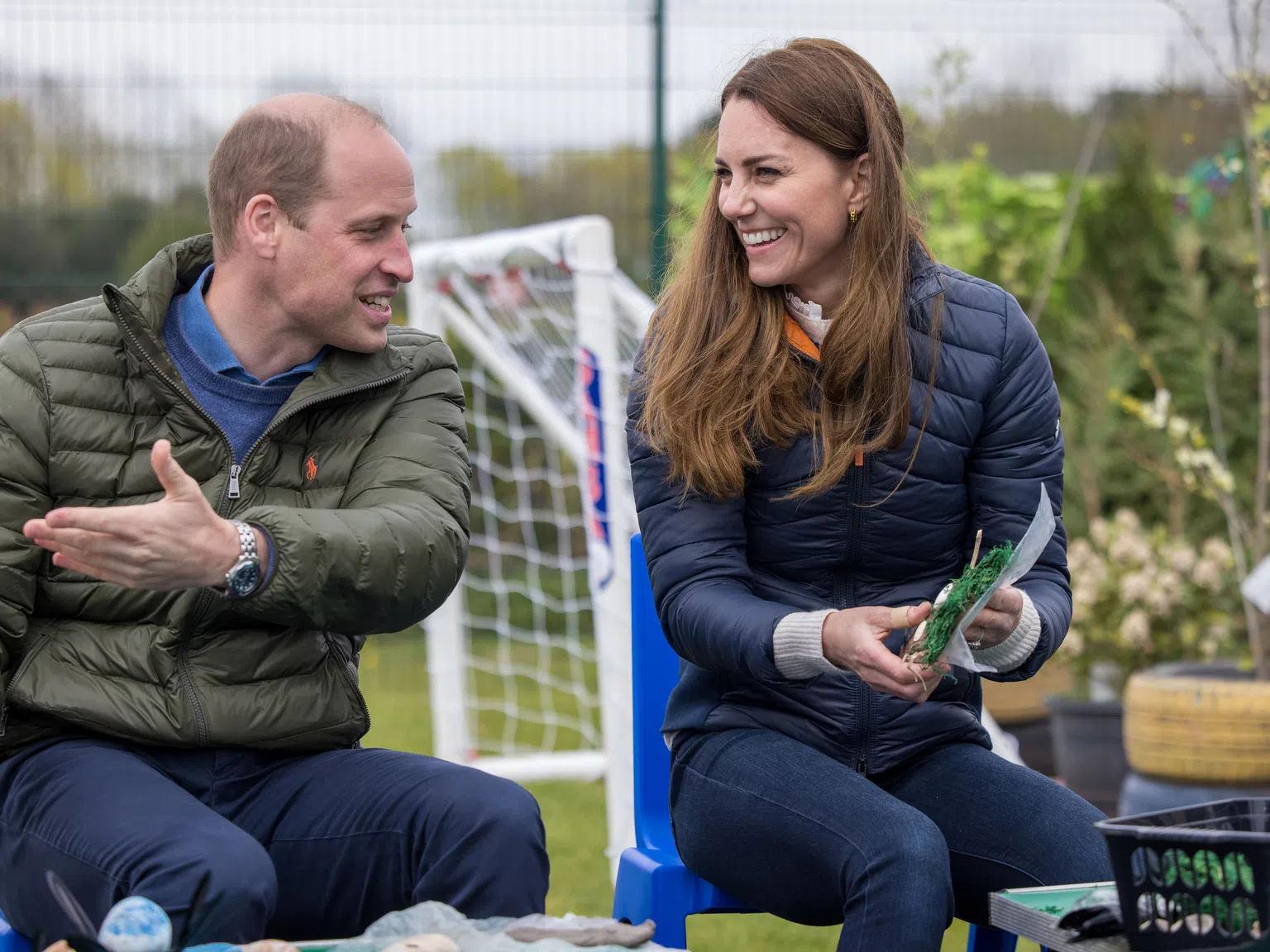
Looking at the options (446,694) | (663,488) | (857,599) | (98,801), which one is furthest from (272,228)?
(446,694)

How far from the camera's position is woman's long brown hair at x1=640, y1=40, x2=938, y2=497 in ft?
7.82

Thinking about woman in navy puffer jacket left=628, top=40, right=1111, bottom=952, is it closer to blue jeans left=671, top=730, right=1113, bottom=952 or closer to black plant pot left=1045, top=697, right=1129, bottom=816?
blue jeans left=671, top=730, right=1113, bottom=952

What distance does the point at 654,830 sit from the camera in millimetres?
2684

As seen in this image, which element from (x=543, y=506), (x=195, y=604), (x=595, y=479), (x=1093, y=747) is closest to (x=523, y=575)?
(x=543, y=506)

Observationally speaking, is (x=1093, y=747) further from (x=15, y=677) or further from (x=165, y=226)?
(x=165, y=226)

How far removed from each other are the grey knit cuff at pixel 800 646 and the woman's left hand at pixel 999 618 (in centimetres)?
20

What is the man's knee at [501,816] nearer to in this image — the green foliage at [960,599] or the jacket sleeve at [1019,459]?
the green foliage at [960,599]

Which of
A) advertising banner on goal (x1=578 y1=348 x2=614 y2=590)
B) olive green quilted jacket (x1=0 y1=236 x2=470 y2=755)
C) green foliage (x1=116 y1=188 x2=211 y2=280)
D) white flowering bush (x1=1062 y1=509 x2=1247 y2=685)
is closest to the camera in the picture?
olive green quilted jacket (x1=0 y1=236 x2=470 y2=755)

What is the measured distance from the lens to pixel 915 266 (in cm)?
252

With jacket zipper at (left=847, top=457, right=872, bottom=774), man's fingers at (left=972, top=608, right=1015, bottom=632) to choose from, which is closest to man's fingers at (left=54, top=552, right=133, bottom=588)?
jacket zipper at (left=847, top=457, right=872, bottom=774)

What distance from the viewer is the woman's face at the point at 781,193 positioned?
95.3 inches

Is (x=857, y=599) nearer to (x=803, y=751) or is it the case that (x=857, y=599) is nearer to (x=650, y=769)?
(x=803, y=751)

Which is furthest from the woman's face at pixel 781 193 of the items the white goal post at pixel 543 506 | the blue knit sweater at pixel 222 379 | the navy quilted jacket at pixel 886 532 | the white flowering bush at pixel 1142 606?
the white flowering bush at pixel 1142 606

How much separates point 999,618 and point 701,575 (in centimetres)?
43
